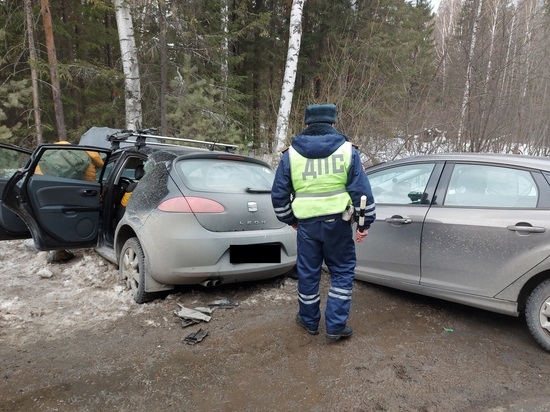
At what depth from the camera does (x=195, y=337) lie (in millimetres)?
3096

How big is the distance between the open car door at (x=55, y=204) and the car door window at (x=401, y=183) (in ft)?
10.2

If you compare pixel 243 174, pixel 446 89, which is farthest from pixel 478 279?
pixel 446 89

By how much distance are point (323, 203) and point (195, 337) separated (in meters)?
1.49

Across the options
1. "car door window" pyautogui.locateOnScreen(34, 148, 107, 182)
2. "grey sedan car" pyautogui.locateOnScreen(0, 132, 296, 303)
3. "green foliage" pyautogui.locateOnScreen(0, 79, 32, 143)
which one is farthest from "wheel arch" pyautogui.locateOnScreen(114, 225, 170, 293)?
"green foliage" pyautogui.locateOnScreen(0, 79, 32, 143)

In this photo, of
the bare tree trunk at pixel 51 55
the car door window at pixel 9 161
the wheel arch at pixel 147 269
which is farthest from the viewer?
the bare tree trunk at pixel 51 55

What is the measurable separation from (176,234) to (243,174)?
1.01 m

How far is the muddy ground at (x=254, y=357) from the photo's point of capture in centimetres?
236

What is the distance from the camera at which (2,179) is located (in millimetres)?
5102

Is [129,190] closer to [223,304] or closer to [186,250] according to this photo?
[186,250]

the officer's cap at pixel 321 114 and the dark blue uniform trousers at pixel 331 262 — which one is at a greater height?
the officer's cap at pixel 321 114

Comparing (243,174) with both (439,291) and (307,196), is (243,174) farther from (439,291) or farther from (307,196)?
(439,291)

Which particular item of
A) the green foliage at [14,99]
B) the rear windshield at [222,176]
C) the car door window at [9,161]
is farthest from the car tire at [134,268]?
the green foliage at [14,99]

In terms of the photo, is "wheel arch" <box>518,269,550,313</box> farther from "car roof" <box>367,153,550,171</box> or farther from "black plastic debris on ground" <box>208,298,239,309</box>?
"black plastic debris on ground" <box>208,298,239,309</box>

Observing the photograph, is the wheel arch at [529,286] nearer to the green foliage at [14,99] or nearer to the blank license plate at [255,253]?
the blank license plate at [255,253]
